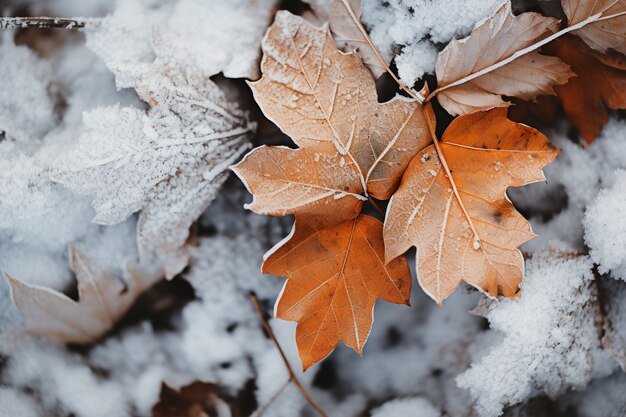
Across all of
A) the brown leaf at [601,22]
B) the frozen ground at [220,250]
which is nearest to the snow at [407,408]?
the frozen ground at [220,250]

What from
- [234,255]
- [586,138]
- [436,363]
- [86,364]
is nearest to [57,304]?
[86,364]

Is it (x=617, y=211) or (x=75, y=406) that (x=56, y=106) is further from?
(x=617, y=211)

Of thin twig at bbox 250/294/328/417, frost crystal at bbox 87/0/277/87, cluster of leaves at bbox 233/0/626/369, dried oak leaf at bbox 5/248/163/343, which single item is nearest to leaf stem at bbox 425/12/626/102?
cluster of leaves at bbox 233/0/626/369

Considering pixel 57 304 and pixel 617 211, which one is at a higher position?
pixel 617 211

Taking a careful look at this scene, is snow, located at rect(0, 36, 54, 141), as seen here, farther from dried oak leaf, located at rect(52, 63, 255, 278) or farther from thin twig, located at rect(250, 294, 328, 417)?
thin twig, located at rect(250, 294, 328, 417)

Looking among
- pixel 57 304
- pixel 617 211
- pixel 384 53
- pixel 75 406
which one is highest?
pixel 384 53

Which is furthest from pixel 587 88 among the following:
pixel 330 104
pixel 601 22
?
pixel 330 104

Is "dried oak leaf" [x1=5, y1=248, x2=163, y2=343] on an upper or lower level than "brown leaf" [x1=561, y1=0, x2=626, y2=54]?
lower
